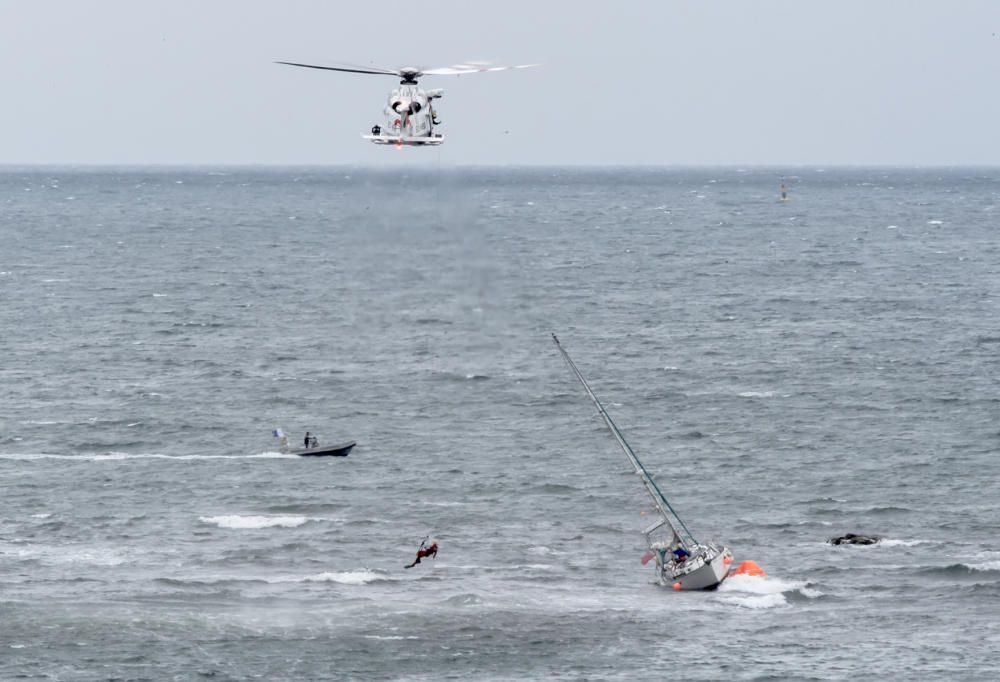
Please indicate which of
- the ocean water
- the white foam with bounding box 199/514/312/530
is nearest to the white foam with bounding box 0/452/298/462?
the ocean water

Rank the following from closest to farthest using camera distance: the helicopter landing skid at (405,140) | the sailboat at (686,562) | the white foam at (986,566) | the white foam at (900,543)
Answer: the helicopter landing skid at (405,140), the sailboat at (686,562), the white foam at (986,566), the white foam at (900,543)

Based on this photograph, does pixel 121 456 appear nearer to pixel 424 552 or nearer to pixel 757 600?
pixel 424 552

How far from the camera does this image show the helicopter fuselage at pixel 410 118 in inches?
2884

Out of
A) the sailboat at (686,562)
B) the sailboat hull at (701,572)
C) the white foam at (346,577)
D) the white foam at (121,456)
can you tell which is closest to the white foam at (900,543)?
the sailboat at (686,562)

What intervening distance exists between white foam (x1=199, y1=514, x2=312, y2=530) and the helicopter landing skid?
142 feet

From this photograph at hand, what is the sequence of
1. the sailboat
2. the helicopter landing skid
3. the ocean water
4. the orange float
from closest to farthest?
the helicopter landing skid, the ocean water, the sailboat, the orange float

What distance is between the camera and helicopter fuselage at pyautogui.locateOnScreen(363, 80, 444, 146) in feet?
240

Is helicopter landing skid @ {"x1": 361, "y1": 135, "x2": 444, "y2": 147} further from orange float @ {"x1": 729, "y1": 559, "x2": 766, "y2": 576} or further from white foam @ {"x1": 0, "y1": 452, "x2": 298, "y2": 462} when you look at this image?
white foam @ {"x1": 0, "y1": 452, "x2": 298, "y2": 462}

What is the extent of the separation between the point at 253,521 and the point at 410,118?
147ft

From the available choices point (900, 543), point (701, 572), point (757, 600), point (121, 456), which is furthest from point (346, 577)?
point (121, 456)

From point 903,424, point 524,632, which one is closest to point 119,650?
point 524,632

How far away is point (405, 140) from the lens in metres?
73.1

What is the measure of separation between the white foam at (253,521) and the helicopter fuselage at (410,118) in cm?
4302

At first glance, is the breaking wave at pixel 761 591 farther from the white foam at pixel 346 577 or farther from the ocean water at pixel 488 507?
the white foam at pixel 346 577
